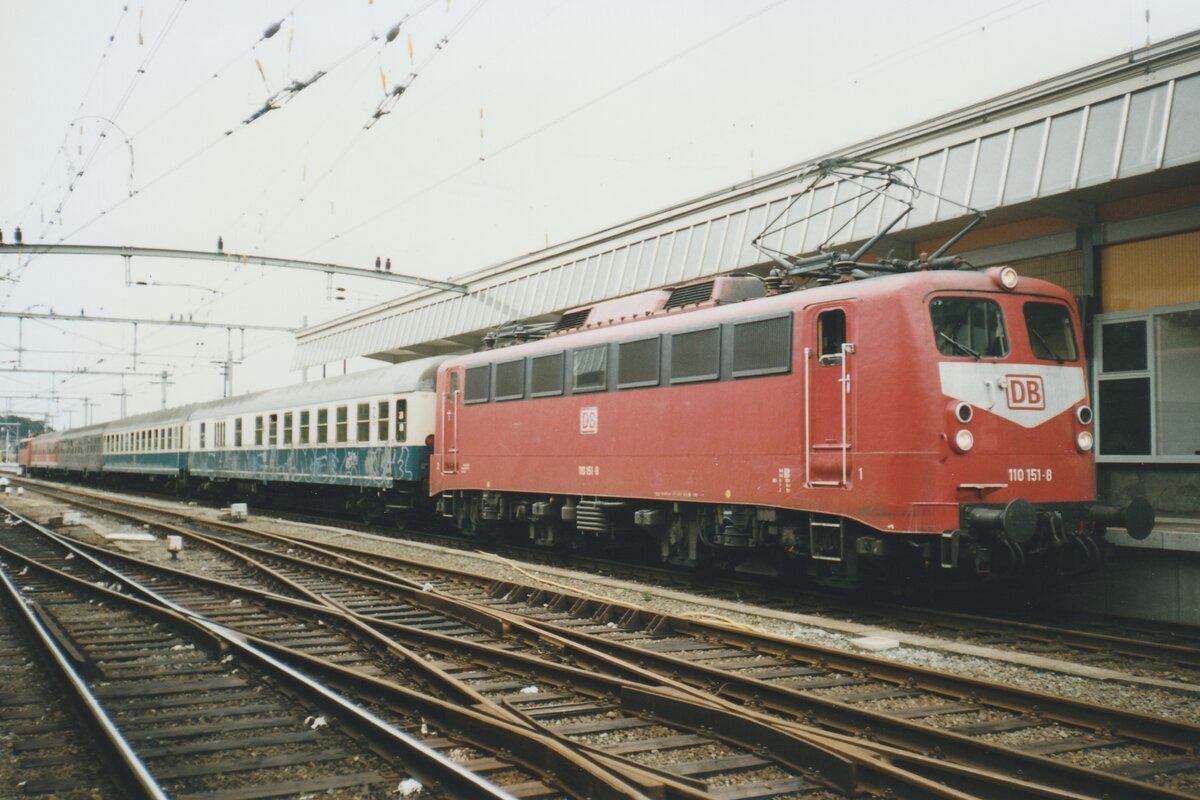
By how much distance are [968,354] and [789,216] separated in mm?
7805

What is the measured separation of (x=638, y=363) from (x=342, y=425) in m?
12.1

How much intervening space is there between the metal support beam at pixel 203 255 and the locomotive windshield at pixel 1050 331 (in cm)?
1648

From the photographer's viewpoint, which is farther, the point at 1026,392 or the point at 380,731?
the point at 1026,392

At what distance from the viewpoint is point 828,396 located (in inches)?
408

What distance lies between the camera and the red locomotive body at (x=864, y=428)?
31.2ft

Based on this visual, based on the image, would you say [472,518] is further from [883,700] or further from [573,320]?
[883,700]

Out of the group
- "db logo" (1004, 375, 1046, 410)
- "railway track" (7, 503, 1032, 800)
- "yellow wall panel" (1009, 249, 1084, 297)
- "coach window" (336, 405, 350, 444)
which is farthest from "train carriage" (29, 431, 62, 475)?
"db logo" (1004, 375, 1046, 410)

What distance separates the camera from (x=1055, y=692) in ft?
24.1

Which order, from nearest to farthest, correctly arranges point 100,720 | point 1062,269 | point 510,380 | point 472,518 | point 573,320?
1. point 100,720
2. point 1062,269
3. point 573,320
4. point 510,380
5. point 472,518

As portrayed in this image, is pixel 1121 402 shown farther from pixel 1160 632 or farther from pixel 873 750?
pixel 873 750

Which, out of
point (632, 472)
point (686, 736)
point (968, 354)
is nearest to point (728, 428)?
point (632, 472)

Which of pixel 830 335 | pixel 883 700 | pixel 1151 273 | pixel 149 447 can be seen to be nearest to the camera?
pixel 883 700

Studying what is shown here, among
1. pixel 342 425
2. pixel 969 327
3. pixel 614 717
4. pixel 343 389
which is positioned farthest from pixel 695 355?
pixel 343 389

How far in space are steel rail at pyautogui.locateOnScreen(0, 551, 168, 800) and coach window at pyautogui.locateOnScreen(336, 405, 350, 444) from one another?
12.8 metres
